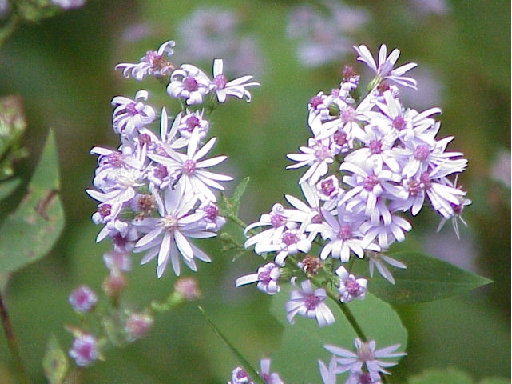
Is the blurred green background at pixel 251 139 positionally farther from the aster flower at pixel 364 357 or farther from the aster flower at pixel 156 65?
the aster flower at pixel 156 65

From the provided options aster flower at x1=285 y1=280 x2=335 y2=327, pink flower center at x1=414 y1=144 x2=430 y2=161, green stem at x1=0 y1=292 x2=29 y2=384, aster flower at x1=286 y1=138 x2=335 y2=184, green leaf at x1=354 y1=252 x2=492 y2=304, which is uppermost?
pink flower center at x1=414 y1=144 x2=430 y2=161

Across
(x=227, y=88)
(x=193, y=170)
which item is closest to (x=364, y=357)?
(x=193, y=170)

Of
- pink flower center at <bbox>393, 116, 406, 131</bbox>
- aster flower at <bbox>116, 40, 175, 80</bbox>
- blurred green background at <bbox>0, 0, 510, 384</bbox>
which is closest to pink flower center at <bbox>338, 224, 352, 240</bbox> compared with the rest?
pink flower center at <bbox>393, 116, 406, 131</bbox>

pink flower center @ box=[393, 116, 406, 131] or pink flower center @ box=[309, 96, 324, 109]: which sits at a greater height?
pink flower center @ box=[393, 116, 406, 131]

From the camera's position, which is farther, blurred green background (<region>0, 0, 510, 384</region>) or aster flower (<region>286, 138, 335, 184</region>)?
blurred green background (<region>0, 0, 510, 384</region>)

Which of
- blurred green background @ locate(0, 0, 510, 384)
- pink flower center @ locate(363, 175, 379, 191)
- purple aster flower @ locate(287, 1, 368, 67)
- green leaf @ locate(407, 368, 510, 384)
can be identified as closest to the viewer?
pink flower center @ locate(363, 175, 379, 191)

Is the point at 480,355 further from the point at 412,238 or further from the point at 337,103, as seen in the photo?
the point at 337,103

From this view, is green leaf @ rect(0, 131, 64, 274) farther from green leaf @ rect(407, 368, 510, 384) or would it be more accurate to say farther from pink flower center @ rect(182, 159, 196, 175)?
green leaf @ rect(407, 368, 510, 384)
